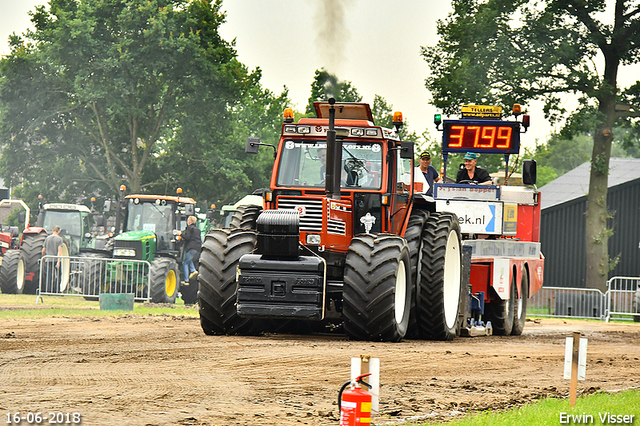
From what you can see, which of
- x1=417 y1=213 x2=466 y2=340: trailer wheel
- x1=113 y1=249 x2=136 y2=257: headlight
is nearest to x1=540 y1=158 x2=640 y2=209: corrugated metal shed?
x1=113 y1=249 x2=136 y2=257: headlight

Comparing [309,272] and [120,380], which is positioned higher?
[309,272]

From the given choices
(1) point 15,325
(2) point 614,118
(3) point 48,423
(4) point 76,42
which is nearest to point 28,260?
(1) point 15,325

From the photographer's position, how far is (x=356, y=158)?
13.0 meters

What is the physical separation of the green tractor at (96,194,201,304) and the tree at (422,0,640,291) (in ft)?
38.6

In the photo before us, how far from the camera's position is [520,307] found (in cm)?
1753

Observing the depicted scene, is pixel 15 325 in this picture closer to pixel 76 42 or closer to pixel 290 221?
pixel 290 221

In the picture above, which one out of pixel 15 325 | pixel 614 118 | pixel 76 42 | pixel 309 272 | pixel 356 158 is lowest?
pixel 15 325

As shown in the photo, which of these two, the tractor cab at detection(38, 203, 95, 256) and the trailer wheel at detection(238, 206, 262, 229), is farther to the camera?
the tractor cab at detection(38, 203, 95, 256)

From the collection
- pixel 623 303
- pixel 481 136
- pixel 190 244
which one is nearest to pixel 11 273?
pixel 190 244

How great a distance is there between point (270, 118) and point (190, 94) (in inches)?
773

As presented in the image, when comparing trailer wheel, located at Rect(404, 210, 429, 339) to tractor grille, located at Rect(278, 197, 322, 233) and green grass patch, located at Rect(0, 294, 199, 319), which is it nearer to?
tractor grille, located at Rect(278, 197, 322, 233)

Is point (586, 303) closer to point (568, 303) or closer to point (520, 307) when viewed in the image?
point (568, 303)

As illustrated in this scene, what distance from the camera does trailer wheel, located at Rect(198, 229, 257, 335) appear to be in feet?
39.2

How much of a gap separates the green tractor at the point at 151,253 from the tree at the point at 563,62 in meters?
11.8
